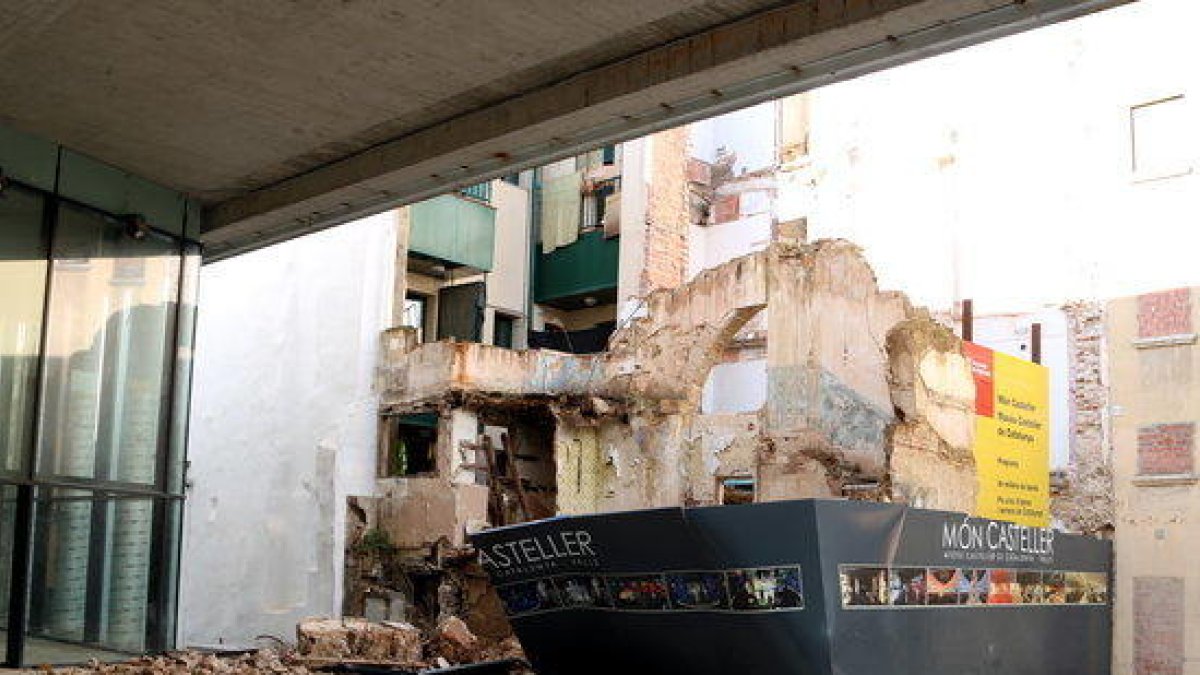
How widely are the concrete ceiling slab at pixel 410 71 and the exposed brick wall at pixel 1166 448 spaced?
50.4 feet

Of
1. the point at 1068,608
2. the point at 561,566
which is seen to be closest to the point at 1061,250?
the point at 1068,608

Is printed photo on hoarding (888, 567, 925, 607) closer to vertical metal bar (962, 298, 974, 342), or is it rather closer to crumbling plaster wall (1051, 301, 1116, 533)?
crumbling plaster wall (1051, 301, 1116, 533)

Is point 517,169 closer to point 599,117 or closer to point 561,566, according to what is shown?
point 599,117

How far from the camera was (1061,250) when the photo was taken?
1029 inches

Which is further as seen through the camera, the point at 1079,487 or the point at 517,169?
the point at 1079,487

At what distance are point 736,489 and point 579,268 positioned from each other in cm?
873

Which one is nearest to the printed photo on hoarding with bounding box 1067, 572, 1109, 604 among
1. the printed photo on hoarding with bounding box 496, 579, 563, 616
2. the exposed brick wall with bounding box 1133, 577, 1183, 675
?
the exposed brick wall with bounding box 1133, 577, 1183, 675

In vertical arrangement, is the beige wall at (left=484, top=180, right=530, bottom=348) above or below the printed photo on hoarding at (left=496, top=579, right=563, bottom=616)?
above

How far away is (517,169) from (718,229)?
81.5 feet

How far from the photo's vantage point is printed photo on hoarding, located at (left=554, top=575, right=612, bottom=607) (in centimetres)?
1181

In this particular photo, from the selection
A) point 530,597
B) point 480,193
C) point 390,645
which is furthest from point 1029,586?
point 480,193

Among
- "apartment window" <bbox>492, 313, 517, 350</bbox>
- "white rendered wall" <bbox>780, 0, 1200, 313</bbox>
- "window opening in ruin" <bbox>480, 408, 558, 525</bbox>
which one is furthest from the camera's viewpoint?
"apartment window" <bbox>492, 313, 517, 350</bbox>

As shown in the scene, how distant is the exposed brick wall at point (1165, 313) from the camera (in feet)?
69.5

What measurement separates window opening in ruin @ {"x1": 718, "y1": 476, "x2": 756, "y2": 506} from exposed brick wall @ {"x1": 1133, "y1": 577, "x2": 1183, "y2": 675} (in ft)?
22.9
